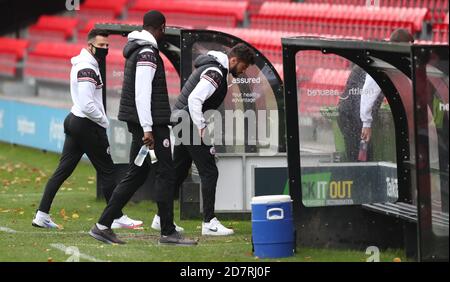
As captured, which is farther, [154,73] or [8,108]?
[8,108]

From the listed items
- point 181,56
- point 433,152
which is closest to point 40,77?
point 181,56

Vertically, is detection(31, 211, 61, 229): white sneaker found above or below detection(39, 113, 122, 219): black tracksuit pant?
below

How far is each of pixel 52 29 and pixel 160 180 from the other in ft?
62.3

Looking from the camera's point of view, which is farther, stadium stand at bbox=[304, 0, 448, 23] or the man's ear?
stadium stand at bbox=[304, 0, 448, 23]

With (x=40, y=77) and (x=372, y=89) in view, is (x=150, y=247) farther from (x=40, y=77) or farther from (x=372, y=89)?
(x=40, y=77)

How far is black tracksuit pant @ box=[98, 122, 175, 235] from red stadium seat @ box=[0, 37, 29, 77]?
18359mm

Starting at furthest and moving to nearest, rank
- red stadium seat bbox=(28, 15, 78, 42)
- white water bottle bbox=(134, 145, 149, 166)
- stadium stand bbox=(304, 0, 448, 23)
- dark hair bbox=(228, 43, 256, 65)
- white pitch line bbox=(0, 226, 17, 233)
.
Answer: red stadium seat bbox=(28, 15, 78, 42) < stadium stand bbox=(304, 0, 448, 23) < white pitch line bbox=(0, 226, 17, 233) < dark hair bbox=(228, 43, 256, 65) < white water bottle bbox=(134, 145, 149, 166)

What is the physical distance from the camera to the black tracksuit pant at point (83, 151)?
1187 cm

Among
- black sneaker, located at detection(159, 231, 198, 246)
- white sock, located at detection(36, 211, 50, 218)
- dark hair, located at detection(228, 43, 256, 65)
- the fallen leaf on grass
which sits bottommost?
black sneaker, located at detection(159, 231, 198, 246)

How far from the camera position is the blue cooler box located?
31.7 ft

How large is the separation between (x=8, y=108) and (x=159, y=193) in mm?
12155

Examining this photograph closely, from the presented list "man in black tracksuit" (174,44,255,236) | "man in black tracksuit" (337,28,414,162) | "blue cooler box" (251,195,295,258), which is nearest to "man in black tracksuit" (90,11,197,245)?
"man in black tracksuit" (174,44,255,236)

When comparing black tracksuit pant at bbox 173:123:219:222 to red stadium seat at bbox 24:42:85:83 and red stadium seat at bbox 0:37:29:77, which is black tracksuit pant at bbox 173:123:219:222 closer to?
red stadium seat at bbox 24:42:85:83

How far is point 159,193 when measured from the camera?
416 inches
